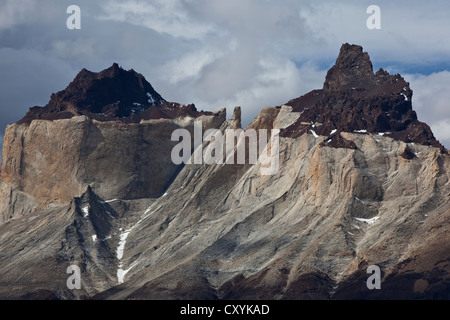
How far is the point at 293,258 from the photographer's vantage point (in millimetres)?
184875

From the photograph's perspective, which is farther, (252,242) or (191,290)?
(252,242)

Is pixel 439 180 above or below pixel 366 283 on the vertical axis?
above

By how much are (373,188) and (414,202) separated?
7.67m

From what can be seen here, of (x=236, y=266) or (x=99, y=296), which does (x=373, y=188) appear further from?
(x=99, y=296)
